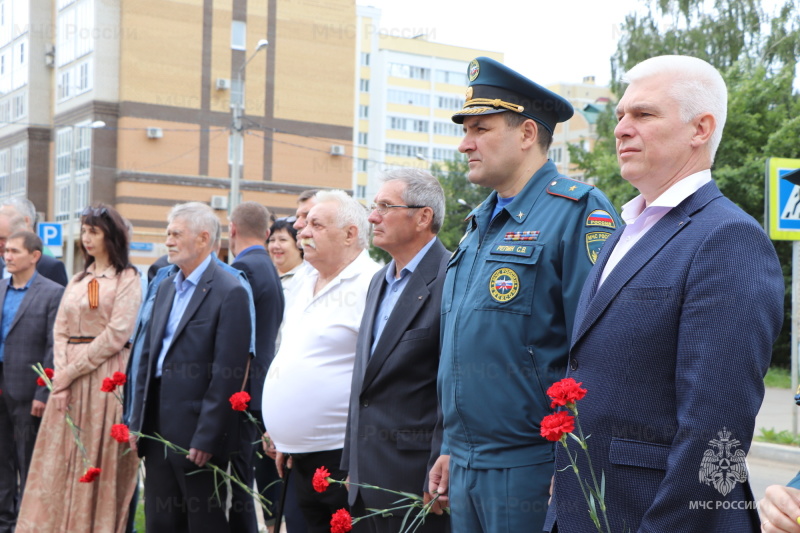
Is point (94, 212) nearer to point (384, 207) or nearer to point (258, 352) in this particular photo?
point (258, 352)

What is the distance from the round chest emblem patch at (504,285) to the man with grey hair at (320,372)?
5.11ft

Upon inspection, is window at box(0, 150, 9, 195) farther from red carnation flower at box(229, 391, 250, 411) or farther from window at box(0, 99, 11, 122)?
red carnation flower at box(229, 391, 250, 411)

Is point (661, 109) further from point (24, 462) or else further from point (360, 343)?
point (24, 462)

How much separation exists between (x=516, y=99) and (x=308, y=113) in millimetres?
49345

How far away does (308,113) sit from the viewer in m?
52.1

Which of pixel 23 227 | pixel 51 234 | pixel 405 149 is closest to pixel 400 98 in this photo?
pixel 405 149

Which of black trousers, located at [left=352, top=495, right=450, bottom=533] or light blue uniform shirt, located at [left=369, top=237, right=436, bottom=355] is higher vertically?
light blue uniform shirt, located at [left=369, top=237, right=436, bottom=355]

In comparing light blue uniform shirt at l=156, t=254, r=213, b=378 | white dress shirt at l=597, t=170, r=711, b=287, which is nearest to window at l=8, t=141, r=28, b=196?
light blue uniform shirt at l=156, t=254, r=213, b=378

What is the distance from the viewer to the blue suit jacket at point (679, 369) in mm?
2318

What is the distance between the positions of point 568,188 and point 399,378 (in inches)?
46.0

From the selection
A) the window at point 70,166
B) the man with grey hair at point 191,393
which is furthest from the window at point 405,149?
the man with grey hair at point 191,393

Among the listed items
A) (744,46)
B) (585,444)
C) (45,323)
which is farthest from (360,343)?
(744,46)

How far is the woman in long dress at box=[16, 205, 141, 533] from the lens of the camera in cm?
629

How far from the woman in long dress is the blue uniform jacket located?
3623mm
